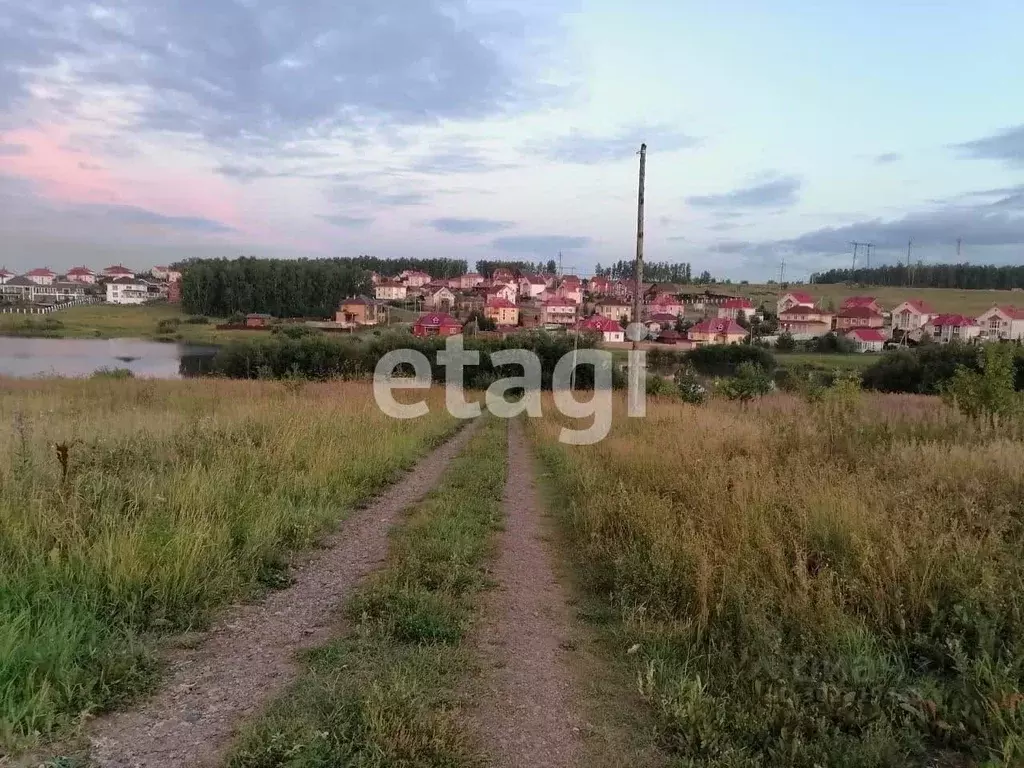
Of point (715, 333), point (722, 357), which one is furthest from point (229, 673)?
point (715, 333)

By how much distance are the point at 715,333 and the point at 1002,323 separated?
2974 centimetres

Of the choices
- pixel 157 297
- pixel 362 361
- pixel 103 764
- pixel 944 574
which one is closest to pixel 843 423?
pixel 944 574

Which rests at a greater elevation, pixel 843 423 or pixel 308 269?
pixel 308 269

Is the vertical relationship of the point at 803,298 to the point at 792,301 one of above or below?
above

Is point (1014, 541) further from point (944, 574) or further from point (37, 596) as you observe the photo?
point (37, 596)

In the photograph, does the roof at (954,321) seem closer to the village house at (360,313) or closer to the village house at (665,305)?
the village house at (665,305)

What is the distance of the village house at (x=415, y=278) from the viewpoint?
424 ft

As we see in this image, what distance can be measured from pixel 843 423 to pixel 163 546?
30.2 feet

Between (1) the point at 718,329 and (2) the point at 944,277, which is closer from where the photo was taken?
(1) the point at 718,329

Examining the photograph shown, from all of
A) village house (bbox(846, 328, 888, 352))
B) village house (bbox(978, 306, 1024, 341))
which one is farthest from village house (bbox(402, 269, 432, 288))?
village house (bbox(978, 306, 1024, 341))

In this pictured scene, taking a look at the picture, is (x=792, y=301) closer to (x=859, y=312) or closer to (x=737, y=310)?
(x=737, y=310)

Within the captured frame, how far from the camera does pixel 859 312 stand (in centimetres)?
7412

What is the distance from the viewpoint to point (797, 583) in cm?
401

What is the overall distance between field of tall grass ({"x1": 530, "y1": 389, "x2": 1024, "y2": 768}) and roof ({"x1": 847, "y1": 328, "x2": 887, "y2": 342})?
64.6 m
